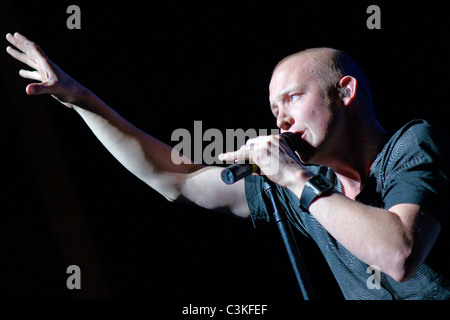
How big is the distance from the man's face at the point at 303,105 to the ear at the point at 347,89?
0.08m

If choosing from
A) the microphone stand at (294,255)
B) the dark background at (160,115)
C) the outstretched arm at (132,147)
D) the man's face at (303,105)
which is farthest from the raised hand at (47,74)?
the microphone stand at (294,255)

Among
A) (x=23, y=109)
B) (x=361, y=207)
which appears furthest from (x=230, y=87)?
(x=361, y=207)

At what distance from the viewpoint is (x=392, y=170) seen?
4.13ft

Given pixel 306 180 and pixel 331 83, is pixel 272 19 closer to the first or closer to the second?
pixel 331 83

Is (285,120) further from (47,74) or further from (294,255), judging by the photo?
(47,74)

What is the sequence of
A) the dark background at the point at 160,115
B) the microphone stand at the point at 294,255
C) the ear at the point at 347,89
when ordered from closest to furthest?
the microphone stand at the point at 294,255
the ear at the point at 347,89
the dark background at the point at 160,115

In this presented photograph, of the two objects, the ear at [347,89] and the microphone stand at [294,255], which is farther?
the ear at [347,89]

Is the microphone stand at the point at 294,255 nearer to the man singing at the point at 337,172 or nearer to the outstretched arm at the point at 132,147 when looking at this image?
the man singing at the point at 337,172

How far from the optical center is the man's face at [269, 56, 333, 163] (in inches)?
54.9

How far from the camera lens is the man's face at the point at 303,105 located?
4.58 feet

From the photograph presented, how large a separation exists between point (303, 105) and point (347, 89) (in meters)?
0.21

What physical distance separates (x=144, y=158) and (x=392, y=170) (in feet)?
2.84

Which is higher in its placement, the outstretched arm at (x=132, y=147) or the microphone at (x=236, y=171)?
the outstretched arm at (x=132, y=147)

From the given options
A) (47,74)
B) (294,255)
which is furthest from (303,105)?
(47,74)
